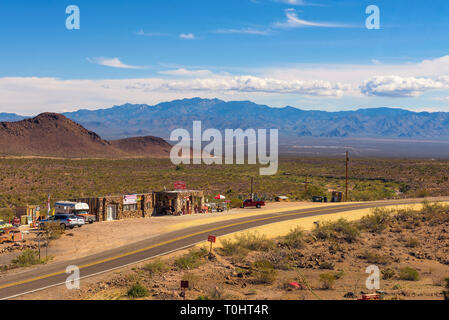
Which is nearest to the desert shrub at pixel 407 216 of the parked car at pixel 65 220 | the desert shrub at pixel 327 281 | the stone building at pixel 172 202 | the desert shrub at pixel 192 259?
the desert shrub at pixel 327 281

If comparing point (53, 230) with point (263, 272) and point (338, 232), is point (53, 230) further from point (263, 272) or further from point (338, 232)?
point (338, 232)

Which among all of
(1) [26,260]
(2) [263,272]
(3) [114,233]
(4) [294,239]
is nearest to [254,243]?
(4) [294,239]

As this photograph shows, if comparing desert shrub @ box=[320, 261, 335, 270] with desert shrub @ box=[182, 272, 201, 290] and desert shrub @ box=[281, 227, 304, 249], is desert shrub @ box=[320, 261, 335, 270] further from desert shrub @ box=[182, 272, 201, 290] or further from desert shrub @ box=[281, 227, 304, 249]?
desert shrub @ box=[182, 272, 201, 290]

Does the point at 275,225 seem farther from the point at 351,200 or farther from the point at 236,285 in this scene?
the point at 351,200

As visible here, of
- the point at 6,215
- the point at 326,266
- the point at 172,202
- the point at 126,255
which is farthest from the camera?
the point at 172,202

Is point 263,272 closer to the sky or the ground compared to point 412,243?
closer to the sky

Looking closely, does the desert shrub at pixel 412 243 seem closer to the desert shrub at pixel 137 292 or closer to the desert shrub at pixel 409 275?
the desert shrub at pixel 409 275

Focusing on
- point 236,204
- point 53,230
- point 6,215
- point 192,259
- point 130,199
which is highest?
point 130,199
